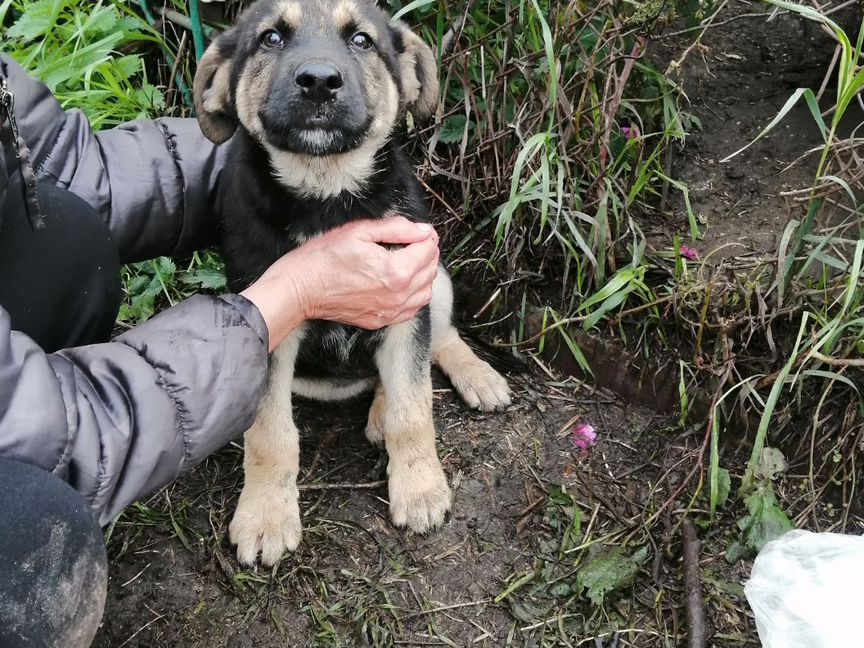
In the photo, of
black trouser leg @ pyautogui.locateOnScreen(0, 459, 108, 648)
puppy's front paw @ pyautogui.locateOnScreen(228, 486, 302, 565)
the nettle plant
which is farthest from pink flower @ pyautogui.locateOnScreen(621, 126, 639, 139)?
black trouser leg @ pyautogui.locateOnScreen(0, 459, 108, 648)

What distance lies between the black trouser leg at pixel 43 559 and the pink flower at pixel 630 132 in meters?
2.22

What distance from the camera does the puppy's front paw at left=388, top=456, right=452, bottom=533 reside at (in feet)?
8.14

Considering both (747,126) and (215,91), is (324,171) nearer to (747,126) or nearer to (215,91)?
(215,91)

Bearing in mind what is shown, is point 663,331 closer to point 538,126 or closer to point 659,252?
point 659,252

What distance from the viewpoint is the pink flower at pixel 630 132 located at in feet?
9.69

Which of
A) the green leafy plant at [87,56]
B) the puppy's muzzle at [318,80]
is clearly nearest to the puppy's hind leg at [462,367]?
the puppy's muzzle at [318,80]

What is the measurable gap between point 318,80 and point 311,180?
1.14ft

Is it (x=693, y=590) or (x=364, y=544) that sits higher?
(x=693, y=590)

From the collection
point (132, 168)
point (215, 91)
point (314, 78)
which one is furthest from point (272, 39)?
point (132, 168)

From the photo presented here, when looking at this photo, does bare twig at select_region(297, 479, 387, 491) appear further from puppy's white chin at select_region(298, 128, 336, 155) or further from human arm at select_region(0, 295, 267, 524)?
puppy's white chin at select_region(298, 128, 336, 155)

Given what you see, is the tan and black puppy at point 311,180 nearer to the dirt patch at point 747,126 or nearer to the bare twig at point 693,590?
the bare twig at point 693,590

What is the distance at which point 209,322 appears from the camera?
189 centimetres

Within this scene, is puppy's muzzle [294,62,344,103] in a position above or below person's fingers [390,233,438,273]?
above

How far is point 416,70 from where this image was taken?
2559mm
